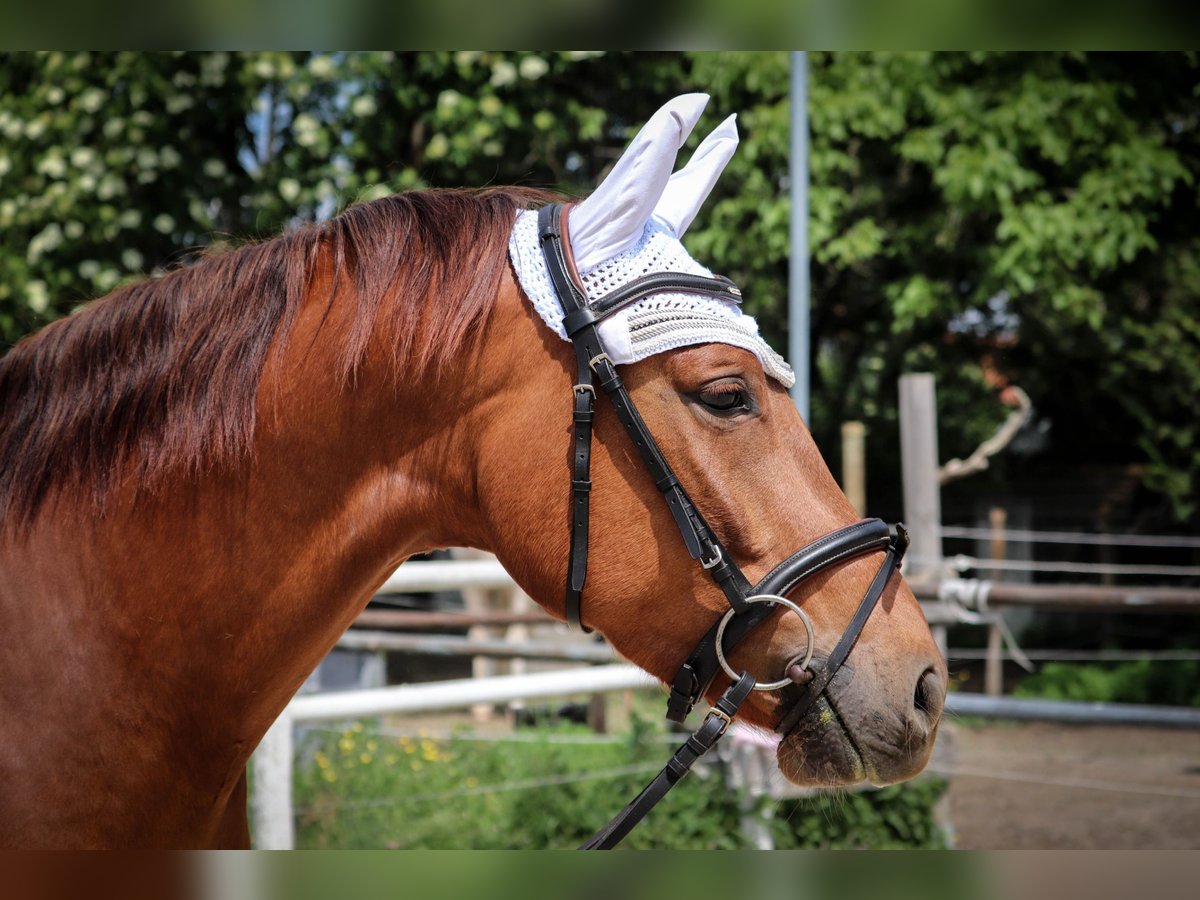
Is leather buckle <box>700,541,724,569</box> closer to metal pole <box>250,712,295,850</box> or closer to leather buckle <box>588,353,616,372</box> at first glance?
leather buckle <box>588,353,616,372</box>

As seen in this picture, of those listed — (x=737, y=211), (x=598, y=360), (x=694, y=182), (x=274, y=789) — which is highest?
(x=737, y=211)

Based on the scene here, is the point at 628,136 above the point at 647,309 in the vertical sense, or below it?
above

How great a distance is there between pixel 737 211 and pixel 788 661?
6.45m

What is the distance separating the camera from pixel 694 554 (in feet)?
5.45

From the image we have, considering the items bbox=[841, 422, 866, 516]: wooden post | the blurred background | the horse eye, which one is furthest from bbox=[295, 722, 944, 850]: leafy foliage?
the horse eye

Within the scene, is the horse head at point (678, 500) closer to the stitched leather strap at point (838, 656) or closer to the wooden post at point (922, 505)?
the stitched leather strap at point (838, 656)

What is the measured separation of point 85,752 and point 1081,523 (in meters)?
14.9

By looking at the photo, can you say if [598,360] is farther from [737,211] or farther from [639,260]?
[737,211]

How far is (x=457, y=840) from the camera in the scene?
4617 mm

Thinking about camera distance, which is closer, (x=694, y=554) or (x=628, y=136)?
(x=694, y=554)

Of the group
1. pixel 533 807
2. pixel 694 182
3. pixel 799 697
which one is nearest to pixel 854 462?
pixel 533 807

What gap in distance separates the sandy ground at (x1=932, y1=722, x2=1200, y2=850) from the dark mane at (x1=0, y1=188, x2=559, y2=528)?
4.31m
